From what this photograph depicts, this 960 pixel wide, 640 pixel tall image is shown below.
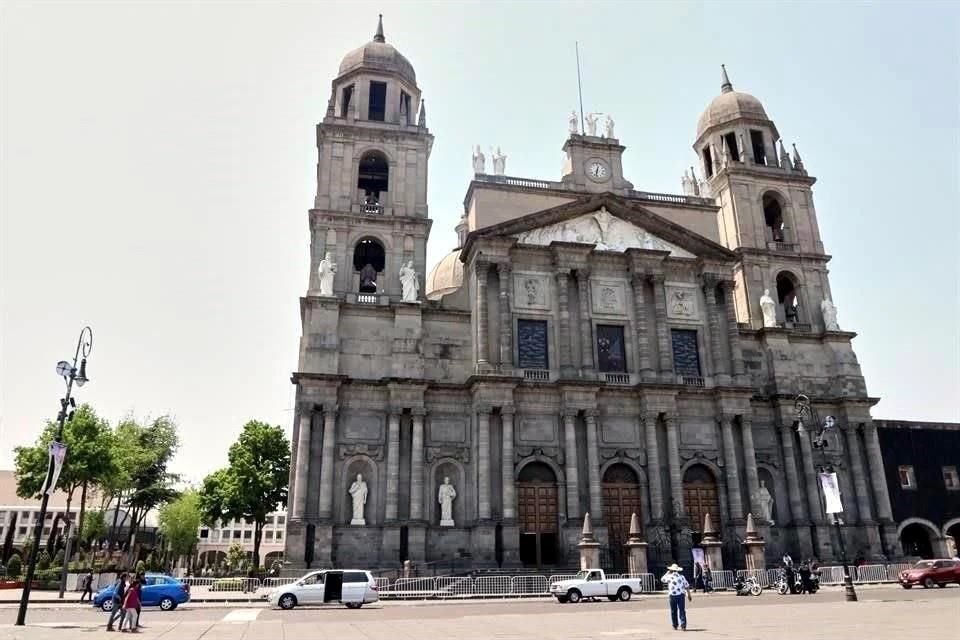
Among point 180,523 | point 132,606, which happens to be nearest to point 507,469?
point 132,606

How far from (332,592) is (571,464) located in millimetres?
13355

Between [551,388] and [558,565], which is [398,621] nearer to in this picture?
[558,565]

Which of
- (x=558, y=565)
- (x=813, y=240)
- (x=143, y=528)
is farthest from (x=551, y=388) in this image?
(x=143, y=528)

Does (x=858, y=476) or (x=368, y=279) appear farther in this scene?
(x=368, y=279)

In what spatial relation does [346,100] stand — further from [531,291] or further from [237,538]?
[237,538]

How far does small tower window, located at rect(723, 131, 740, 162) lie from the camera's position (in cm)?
4541

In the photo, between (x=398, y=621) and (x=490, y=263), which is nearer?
(x=398, y=621)

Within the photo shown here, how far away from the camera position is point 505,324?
34531mm

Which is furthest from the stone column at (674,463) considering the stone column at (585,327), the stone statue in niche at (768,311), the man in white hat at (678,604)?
the man in white hat at (678,604)

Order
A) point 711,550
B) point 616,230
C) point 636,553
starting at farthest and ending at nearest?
point 616,230 < point 711,550 < point 636,553

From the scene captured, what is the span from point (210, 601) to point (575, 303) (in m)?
21.7

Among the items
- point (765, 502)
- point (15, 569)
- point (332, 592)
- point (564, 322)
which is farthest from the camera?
point (15, 569)

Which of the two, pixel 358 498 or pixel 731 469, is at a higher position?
pixel 731 469

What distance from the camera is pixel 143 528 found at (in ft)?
230
